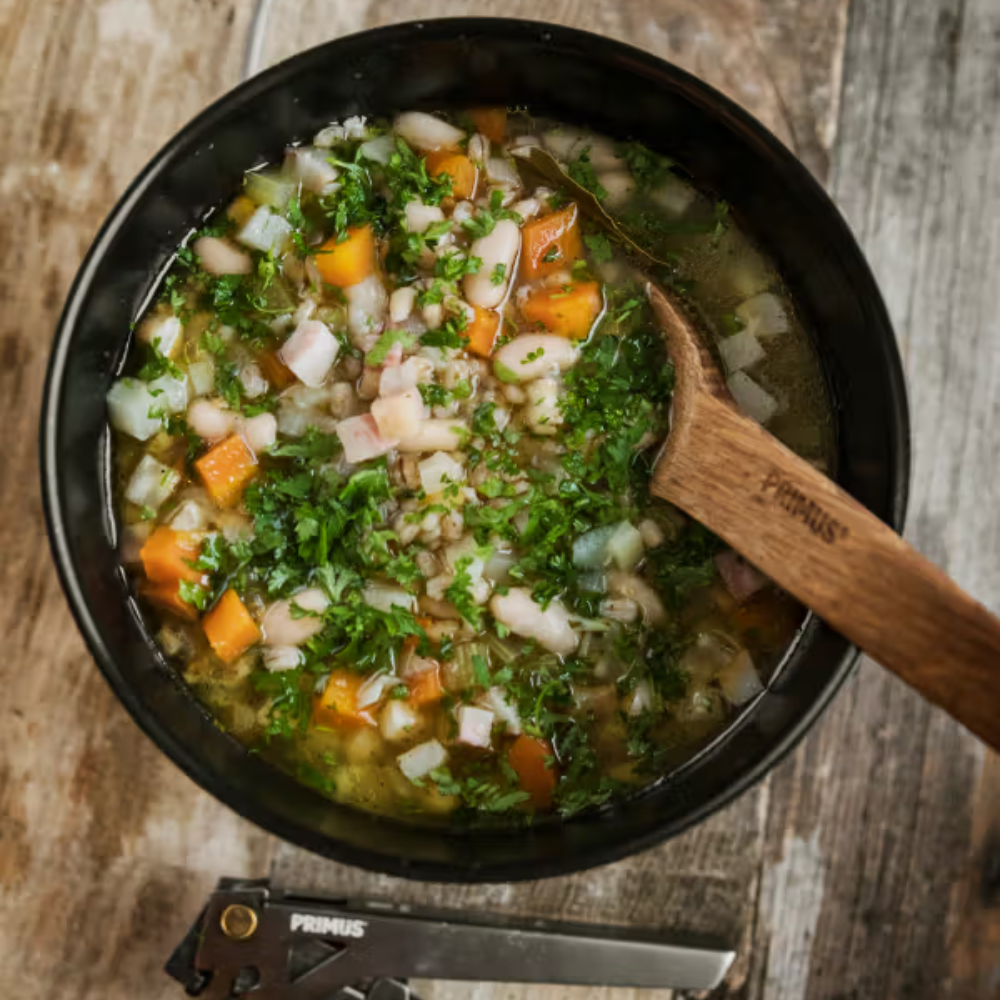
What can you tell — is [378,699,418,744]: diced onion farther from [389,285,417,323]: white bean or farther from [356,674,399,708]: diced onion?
[389,285,417,323]: white bean

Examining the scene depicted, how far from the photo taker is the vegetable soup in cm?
228

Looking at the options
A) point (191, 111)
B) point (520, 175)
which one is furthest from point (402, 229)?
point (191, 111)

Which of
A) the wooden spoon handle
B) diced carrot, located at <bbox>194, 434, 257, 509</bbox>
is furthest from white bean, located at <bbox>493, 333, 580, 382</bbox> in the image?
diced carrot, located at <bbox>194, 434, 257, 509</bbox>

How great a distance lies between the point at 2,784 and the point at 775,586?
6.23 ft

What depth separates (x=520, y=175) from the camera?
2.43 metres

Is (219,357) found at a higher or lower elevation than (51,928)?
higher

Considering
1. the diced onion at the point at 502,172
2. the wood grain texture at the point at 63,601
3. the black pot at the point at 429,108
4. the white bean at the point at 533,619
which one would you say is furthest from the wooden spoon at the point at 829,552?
the wood grain texture at the point at 63,601

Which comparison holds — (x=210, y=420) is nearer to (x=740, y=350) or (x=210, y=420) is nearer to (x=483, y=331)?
(x=483, y=331)

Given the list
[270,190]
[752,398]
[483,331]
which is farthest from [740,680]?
[270,190]

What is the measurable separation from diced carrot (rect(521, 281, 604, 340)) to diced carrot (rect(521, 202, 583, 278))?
0.06 meters

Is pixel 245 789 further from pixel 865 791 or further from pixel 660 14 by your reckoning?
pixel 660 14

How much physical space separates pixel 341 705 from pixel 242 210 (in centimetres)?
113

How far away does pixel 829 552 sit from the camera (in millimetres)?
2023

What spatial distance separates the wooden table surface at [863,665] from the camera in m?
2.58
